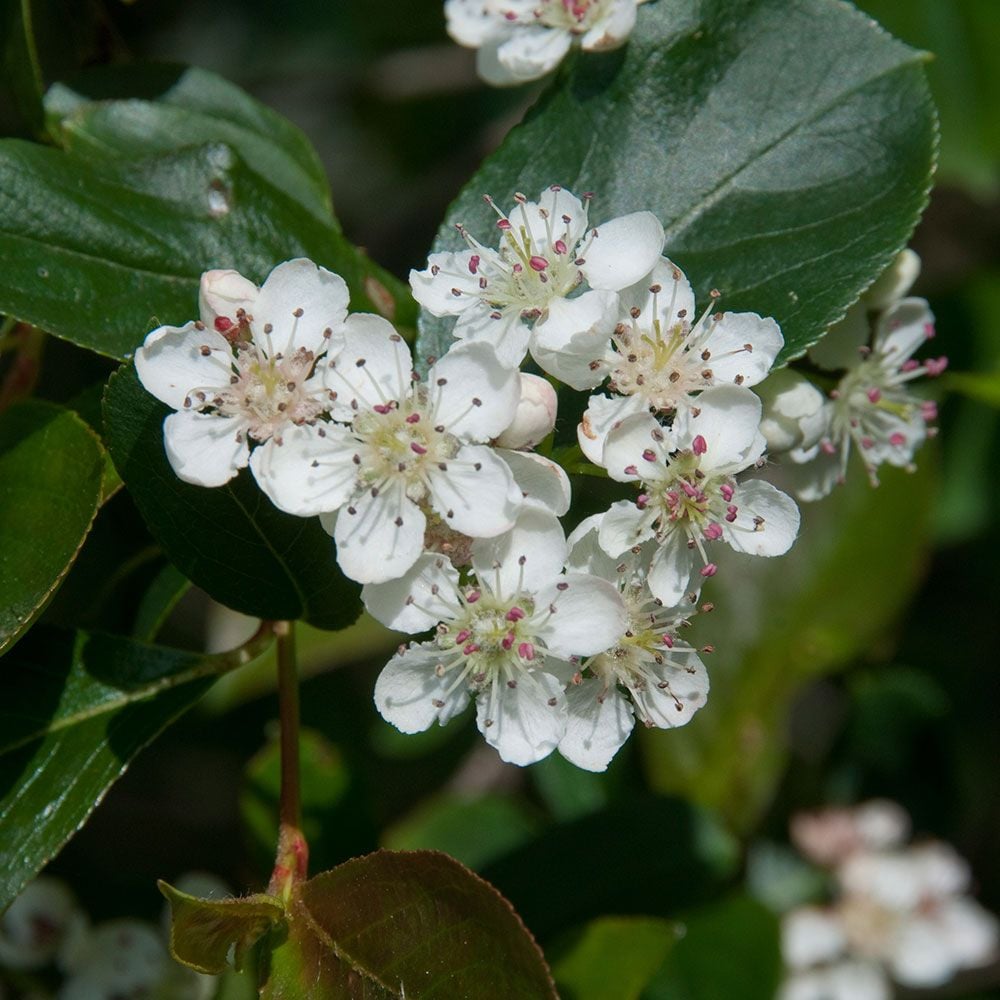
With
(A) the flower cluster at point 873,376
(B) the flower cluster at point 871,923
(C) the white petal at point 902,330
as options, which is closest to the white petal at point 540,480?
(A) the flower cluster at point 873,376

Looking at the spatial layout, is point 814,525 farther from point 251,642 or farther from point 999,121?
point 251,642

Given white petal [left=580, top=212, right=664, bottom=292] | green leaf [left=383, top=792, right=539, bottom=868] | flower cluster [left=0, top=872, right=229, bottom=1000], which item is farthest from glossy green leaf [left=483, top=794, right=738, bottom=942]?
white petal [left=580, top=212, right=664, bottom=292]

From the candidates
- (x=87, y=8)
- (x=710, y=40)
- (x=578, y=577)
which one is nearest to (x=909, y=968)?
(x=578, y=577)

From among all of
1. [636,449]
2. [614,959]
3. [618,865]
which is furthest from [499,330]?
[618,865]

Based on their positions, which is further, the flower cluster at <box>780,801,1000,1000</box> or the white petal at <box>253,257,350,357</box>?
the flower cluster at <box>780,801,1000,1000</box>

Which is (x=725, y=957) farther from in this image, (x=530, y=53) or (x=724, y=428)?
(x=530, y=53)

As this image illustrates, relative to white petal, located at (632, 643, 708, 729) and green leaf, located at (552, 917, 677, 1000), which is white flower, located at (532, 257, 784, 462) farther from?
green leaf, located at (552, 917, 677, 1000)
